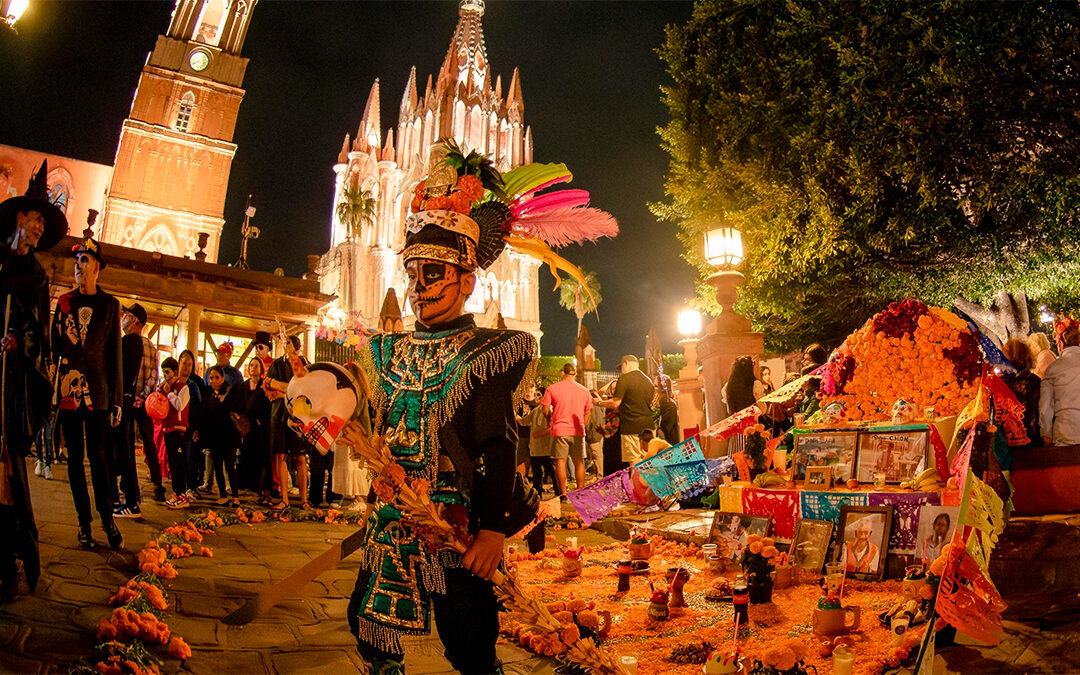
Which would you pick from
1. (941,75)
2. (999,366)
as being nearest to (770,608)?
(999,366)

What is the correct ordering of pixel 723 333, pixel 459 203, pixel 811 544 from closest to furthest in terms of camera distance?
1. pixel 459 203
2. pixel 811 544
3. pixel 723 333

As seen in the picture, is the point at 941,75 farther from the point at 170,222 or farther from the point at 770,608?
the point at 170,222

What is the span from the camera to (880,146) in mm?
11359

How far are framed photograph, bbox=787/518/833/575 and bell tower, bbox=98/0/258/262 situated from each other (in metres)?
33.6

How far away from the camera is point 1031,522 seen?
476 cm

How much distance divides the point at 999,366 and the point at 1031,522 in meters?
2.06

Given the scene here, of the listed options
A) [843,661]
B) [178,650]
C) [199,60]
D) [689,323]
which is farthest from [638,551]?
[199,60]

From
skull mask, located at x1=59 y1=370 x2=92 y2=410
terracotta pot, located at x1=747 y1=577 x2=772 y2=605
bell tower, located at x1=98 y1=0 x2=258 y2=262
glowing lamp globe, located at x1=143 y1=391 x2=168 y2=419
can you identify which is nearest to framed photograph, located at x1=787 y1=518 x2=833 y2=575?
terracotta pot, located at x1=747 y1=577 x2=772 y2=605

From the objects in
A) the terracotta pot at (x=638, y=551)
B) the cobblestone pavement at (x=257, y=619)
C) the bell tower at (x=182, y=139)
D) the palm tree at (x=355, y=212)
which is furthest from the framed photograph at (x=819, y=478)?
the palm tree at (x=355, y=212)

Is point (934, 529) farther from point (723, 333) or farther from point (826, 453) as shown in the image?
point (723, 333)

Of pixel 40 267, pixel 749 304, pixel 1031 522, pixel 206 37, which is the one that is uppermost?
pixel 206 37

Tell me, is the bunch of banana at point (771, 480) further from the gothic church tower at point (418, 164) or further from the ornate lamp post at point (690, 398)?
the gothic church tower at point (418, 164)

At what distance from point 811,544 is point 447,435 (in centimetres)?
444

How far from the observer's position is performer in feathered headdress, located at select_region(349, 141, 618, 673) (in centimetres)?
230
